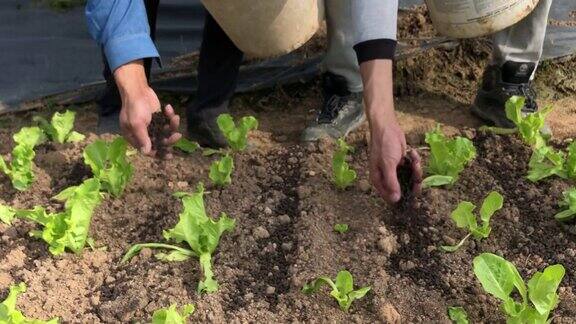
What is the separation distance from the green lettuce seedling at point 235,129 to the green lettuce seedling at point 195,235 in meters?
0.48

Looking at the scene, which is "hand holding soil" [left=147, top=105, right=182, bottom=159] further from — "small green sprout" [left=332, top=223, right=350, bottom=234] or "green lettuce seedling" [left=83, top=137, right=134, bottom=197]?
"small green sprout" [left=332, top=223, right=350, bottom=234]

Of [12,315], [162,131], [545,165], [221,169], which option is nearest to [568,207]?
[545,165]

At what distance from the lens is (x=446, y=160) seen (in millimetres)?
2482

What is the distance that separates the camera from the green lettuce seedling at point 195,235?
217 cm

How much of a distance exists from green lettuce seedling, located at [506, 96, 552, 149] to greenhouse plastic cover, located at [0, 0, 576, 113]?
0.74 metres

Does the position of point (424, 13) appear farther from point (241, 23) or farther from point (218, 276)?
point (218, 276)

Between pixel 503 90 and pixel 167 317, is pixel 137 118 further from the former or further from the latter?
pixel 503 90

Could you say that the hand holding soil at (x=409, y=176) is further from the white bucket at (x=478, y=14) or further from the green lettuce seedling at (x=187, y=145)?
the green lettuce seedling at (x=187, y=145)

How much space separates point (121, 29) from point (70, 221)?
0.52 m

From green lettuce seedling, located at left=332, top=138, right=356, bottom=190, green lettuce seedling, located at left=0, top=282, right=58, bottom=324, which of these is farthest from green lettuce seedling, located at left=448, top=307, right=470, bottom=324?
green lettuce seedling, located at left=0, top=282, right=58, bottom=324

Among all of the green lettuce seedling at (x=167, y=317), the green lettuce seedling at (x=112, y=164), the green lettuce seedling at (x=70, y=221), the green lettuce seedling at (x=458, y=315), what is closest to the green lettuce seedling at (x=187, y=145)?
the green lettuce seedling at (x=112, y=164)

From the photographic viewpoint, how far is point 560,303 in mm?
2033

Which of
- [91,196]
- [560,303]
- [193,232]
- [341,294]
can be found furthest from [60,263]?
[560,303]

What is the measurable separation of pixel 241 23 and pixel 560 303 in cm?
120
